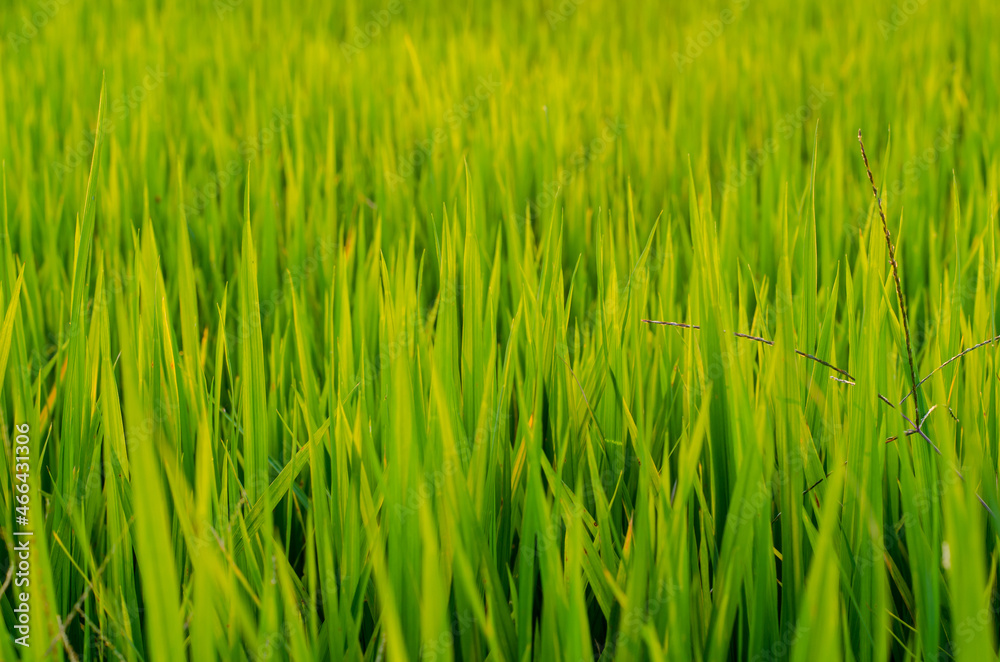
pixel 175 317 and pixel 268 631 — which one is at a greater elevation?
pixel 175 317

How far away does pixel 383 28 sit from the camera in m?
2.92

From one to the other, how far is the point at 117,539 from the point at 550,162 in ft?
3.59

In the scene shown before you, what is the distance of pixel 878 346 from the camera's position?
2.16 ft

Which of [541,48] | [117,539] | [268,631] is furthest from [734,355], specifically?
[541,48]

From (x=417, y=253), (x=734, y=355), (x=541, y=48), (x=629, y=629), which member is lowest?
(x=629, y=629)

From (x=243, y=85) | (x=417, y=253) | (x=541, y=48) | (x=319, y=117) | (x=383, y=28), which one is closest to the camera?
(x=417, y=253)

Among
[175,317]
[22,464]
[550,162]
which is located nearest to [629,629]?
[22,464]

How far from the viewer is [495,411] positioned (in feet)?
2.23

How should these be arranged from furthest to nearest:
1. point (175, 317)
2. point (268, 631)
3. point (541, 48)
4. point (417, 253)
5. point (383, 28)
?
1. point (383, 28)
2. point (541, 48)
3. point (417, 253)
4. point (175, 317)
5. point (268, 631)

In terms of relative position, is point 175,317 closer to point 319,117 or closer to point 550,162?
point 550,162

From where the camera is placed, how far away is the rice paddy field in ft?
1.64

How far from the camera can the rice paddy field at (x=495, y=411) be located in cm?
50

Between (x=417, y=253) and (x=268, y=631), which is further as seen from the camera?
(x=417, y=253)

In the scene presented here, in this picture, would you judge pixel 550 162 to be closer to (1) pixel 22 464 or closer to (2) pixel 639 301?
(2) pixel 639 301
